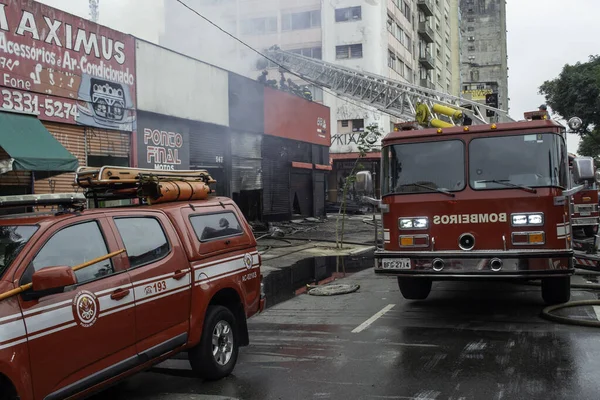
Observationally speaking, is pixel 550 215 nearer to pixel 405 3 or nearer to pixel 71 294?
pixel 71 294

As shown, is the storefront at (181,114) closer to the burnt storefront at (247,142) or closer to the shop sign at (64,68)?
the burnt storefront at (247,142)

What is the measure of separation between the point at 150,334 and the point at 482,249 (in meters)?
4.41

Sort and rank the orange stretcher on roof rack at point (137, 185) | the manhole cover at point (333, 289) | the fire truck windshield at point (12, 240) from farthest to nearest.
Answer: the manhole cover at point (333, 289)
the orange stretcher on roof rack at point (137, 185)
the fire truck windshield at point (12, 240)

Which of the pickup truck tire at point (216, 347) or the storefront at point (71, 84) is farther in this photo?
the storefront at point (71, 84)

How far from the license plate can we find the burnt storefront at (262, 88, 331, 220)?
15.5 metres

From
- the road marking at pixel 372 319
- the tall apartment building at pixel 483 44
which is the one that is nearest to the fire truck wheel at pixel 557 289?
the road marking at pixel 372 319

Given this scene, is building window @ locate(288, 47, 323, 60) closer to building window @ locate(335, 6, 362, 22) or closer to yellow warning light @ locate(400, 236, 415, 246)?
building window @ locate(335, 6, 362, 22)

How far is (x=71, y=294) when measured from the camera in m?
3.88

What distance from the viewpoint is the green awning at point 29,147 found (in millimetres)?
10188

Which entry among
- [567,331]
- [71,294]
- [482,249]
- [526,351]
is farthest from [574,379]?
[71,294]

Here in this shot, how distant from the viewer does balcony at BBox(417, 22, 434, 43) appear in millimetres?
55062

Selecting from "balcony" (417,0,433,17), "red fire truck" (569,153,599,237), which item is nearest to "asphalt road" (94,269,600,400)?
"red fire truck" (569,153,599,237)

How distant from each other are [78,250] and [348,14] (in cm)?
4113

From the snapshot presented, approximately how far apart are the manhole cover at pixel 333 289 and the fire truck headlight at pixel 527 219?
3.56m
